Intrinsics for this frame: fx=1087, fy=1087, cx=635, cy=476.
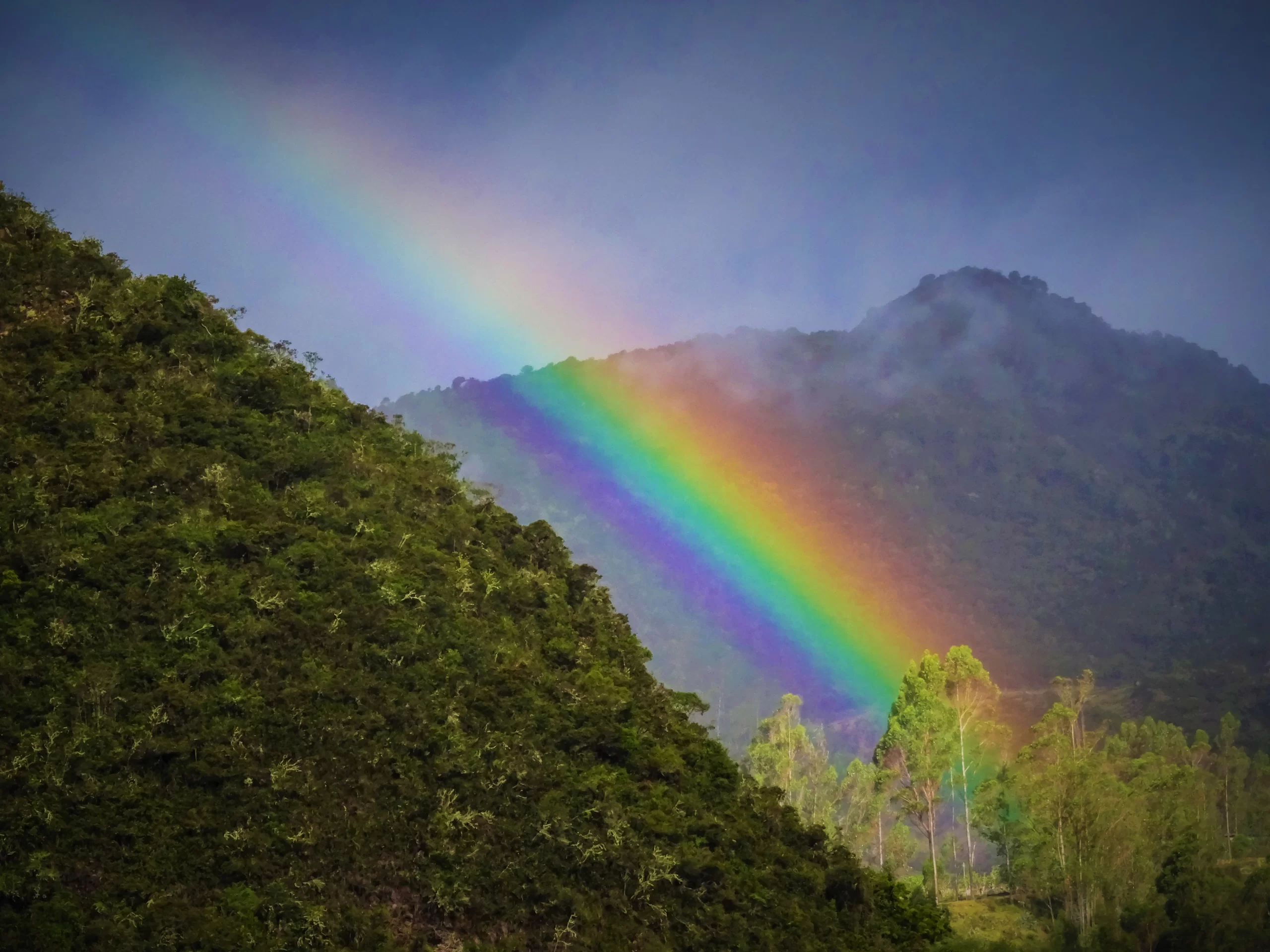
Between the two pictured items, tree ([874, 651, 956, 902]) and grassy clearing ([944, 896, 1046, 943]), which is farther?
tree ([874, 651, 956, 902])

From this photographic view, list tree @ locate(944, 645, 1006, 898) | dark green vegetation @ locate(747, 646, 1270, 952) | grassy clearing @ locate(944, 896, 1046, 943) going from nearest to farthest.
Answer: dark green vegetation @ locate(747, 646, 1270, 952), grassy clearing @ locate(944, 896, 1046, 943), tree @ locate(944, 645, 1006, 898)

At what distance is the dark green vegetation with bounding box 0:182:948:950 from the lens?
20719 millimetres

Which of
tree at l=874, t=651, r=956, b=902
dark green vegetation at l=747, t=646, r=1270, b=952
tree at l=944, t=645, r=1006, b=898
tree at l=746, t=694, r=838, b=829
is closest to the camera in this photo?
dark green vegetation at l=747, t=646, r=1270, b=952

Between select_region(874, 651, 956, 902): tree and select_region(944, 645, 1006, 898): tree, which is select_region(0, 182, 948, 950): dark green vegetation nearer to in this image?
select_region(874, 651, 956, 902): tree


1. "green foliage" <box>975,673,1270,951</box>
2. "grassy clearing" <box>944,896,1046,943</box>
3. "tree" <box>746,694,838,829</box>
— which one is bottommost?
"grassy clearing" <box>944,896,1046,943</box>

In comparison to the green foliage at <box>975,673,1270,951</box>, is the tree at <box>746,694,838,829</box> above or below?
above

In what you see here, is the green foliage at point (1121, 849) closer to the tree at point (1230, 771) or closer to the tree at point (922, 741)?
the tree at point (922, 741)

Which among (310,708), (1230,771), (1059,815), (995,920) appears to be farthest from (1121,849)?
(1230,771)

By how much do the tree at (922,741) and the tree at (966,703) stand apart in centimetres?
110

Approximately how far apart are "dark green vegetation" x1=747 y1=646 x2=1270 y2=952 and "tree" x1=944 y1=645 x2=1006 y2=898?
0.16 m

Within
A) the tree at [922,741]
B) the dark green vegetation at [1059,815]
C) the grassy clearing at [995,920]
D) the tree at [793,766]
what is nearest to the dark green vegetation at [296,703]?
the dark green vegetation at [1059,815]

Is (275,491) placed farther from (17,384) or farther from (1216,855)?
(1216,855)

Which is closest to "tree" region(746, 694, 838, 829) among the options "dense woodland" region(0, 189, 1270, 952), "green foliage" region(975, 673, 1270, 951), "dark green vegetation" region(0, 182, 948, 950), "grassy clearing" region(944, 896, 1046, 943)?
"green foliage" region(975, 673, 1270, 951)

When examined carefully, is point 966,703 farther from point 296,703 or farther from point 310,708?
point 296,703
